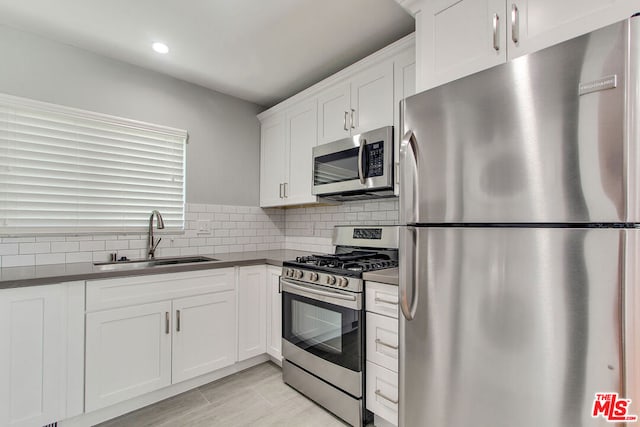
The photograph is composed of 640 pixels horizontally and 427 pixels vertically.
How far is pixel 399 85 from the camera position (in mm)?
1997

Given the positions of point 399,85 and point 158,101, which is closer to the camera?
point 399,85

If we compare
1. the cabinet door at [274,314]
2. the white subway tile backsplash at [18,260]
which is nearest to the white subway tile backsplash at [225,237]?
the white subway tile backsplash at [18,260]

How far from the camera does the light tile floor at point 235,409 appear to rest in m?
1.88

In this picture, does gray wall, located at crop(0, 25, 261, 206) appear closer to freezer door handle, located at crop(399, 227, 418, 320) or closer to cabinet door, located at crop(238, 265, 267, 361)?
cabinet door, located at crop(238, 265, 267, 361)

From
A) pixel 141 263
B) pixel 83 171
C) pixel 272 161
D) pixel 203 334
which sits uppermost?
pixel 272 161

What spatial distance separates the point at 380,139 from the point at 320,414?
184cm

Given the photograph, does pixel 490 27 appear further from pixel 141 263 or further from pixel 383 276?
pixel 141 263

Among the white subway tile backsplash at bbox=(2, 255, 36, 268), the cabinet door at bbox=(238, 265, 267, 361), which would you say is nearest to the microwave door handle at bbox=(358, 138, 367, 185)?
the cabinet door at bbox=(238, 265, 267, 361)

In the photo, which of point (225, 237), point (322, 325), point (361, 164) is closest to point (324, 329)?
point (322, 325)

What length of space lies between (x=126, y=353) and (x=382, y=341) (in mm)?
1607

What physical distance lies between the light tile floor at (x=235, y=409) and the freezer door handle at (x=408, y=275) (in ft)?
3.73

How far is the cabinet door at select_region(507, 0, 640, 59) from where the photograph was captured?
107 cm

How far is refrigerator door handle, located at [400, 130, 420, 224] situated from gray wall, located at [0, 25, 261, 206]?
218 centimetres

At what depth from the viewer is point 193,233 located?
280cm
